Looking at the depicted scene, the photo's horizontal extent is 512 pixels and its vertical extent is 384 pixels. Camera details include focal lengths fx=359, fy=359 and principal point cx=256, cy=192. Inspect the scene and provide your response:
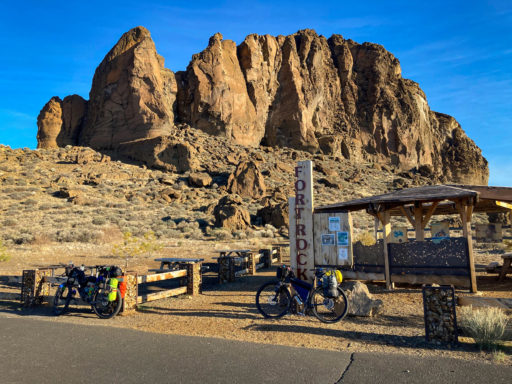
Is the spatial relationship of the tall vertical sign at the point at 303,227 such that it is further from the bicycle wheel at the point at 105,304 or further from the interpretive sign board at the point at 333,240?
the bicycle wheel at the point at 105,304

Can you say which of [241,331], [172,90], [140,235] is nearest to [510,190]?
[241,331]

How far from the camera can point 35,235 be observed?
2273 centimetres

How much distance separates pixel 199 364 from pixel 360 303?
3.91 meters

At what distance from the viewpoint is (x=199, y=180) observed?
142 ft

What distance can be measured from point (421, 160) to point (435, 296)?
89.4m

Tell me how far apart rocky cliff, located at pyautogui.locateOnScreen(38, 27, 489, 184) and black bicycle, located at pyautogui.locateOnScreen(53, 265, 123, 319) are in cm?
4161

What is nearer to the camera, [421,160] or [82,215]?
[82,215]

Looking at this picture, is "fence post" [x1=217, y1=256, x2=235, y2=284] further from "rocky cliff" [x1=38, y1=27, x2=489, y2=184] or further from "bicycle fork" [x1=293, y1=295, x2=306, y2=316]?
"rocky cliff" [x1=38, y1=27, x2=489, y2=184]

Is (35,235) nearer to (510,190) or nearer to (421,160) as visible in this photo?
(510,190)

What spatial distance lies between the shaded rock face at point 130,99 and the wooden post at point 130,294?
153 feet

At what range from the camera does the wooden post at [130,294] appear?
24.7ft

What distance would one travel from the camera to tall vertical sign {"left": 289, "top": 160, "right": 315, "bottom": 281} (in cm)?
810

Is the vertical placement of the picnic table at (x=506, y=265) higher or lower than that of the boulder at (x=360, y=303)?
higher

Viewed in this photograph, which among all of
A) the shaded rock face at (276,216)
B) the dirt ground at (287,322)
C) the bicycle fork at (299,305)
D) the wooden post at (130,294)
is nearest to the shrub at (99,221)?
the shaded rock face at (276,216)
